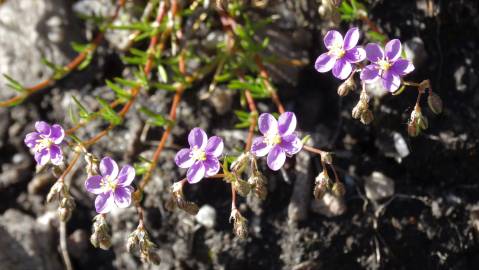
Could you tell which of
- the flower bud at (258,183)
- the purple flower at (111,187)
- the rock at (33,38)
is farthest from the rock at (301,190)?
the rock at (33,38)

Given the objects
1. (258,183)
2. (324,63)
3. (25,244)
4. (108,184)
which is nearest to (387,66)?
(324,63)

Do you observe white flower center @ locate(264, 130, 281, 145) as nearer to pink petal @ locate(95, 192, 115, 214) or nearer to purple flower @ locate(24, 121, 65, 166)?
pink petal @ locate(95, 192, 115, 214)

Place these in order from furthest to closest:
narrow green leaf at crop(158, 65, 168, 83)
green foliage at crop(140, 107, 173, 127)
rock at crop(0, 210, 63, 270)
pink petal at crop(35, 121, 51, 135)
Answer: narrow green leaf at crop(158, 65, 168, 83) → rock at crop(0, 210, 63, 270) → green foliage at crop(140, 107, 173, 127) → pink petal at crop(35, 121, 51, 135)

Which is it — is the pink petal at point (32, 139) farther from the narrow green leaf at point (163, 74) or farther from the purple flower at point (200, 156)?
the narrow green leaf at point (163, 74)

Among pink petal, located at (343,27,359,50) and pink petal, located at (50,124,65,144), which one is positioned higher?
pink petal, located at (343,27,359,50)

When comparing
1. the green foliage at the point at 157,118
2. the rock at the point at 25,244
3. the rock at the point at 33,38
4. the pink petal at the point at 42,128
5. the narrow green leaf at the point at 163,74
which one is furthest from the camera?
the rock at the point at 33,38

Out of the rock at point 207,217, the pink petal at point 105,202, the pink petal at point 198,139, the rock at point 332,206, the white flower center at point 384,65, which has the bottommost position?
the rock at point 207,217

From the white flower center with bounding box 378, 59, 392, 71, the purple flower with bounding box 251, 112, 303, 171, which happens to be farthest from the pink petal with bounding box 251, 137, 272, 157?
the white flower center with bounding box 378, 59, 392, 71
